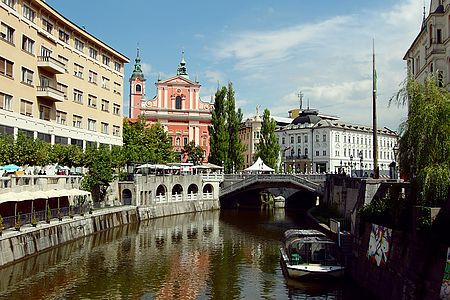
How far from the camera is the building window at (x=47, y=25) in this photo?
58.3m

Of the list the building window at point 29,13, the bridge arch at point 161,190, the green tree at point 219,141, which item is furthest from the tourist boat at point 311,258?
the green tree at point 219,141

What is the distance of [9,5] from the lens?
1998 inches

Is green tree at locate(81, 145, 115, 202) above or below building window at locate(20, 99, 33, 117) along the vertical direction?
below

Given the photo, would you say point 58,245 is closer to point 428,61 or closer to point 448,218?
point 448,218

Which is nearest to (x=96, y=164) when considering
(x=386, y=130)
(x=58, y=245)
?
(x=58, y=245)

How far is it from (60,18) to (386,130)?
101761mm

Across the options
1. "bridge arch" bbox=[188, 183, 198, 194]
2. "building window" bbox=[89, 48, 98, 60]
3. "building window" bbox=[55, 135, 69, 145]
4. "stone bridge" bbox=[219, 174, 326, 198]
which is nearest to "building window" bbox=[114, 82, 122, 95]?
"building window" bbox=[89, 48, 98, 60]

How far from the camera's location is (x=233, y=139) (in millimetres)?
92250

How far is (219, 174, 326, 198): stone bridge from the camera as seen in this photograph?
75469 millimetres

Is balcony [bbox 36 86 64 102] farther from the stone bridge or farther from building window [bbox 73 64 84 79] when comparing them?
the stone bridge

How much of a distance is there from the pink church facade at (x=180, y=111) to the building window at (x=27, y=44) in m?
58.1

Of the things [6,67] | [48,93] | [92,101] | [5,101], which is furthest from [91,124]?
[6,67]

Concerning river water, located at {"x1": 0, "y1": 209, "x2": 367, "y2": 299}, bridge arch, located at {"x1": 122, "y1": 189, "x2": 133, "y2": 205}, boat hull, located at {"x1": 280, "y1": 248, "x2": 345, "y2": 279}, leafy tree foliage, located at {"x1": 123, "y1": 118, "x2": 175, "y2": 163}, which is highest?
leafy tree foliage, located at {"x1": 123, "y1": 118, "x2": 175, "y2": 163}

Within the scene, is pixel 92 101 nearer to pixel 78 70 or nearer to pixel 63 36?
pixel 78 70
